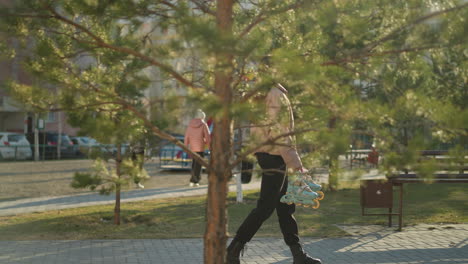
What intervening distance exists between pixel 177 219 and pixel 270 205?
407 cm

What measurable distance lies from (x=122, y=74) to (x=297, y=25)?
3.80ft

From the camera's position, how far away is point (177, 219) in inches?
386

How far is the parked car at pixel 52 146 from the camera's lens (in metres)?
31.2

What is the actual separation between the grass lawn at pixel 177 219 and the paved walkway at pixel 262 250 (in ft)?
1.56

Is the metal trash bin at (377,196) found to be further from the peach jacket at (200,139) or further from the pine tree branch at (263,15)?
the pine tree branch at (263,15)

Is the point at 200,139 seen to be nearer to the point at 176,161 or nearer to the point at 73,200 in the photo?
the point at 73,200

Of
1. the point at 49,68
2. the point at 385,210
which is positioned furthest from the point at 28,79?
the point at 385,210

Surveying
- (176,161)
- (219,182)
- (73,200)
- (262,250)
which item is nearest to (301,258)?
(262,250)

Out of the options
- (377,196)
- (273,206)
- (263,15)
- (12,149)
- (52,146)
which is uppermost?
(263,15)

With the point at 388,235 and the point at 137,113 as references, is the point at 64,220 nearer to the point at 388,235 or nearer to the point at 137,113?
the point at 388,235

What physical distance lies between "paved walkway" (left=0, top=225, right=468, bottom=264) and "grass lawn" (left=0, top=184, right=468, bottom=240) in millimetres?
476

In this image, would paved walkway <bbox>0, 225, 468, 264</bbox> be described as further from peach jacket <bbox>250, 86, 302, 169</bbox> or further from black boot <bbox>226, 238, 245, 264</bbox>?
peach jacket <bbox>250, 86, 302, 169</bbox>

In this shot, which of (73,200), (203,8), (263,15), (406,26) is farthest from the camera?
(73,200)

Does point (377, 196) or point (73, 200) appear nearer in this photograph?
point (377, 196)
